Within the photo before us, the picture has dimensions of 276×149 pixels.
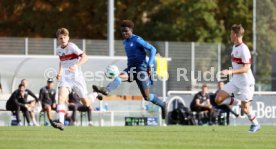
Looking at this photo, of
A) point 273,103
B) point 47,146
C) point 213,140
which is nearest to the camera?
point 47,146

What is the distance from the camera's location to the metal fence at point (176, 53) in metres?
36.9

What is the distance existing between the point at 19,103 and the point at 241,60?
10505mm

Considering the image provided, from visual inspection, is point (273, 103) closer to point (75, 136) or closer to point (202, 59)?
point (202, 59)

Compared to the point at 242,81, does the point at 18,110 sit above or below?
below

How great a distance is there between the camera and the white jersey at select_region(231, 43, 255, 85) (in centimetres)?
2192

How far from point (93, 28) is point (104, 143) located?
3644 cm

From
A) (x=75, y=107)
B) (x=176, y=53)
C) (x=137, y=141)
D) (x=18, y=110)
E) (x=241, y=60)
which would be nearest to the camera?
(x=137, y=141)

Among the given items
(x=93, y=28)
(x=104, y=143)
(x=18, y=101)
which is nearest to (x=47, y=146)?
(x=104, y=143)

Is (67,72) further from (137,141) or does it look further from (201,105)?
(201,105)

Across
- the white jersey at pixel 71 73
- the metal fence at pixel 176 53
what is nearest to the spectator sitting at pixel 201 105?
the metal fence at pixel 176 53

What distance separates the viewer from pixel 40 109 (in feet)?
107

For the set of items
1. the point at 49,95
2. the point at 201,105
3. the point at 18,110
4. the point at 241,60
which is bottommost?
the point at 18,110

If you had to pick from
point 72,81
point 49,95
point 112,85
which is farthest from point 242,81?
point 49,95

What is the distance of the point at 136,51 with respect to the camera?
2380 cm
